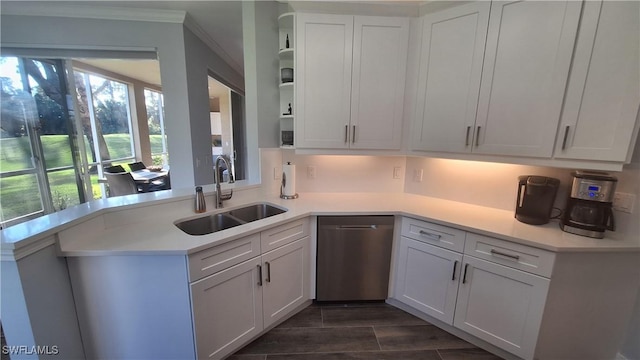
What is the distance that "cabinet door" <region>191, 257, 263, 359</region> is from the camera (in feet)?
4.40

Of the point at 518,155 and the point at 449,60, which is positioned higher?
the point at 449,60

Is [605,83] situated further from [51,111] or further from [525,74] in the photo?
[51,111]

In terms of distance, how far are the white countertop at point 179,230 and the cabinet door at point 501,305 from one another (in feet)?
0.82

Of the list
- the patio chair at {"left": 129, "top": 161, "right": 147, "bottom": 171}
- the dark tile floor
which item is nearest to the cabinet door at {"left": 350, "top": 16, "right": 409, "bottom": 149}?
the dark tile floor

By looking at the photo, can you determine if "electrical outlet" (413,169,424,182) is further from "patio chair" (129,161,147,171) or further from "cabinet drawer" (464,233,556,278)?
"patio chair" (129,161,147,171)

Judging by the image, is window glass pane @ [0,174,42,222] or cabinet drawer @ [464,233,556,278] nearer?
cabinet drawer @ [464,233,556,278]

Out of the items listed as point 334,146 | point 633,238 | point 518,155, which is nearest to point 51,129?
point 334,146

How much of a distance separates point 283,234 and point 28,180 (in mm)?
3472

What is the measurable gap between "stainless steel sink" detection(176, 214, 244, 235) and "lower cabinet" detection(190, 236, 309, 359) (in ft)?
1.28

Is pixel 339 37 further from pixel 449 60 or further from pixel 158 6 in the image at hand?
pixel 158 6

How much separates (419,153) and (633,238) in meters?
1.33

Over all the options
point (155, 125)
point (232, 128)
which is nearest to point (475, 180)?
point (232, 128)

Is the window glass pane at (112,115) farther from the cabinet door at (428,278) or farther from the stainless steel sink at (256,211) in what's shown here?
the cabinet door at (428,278)

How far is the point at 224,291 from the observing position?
1.43 metres
